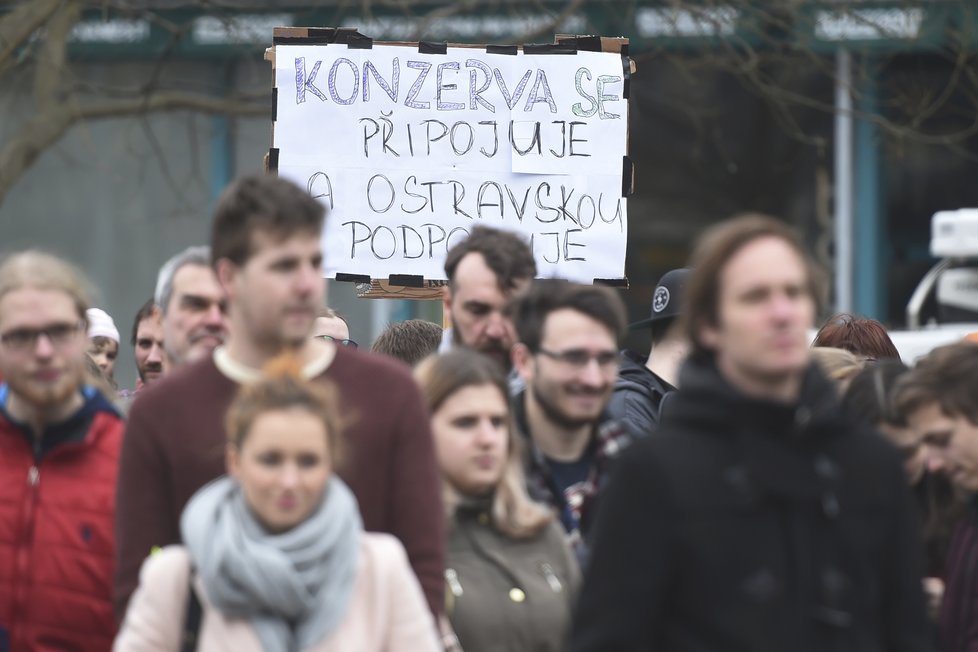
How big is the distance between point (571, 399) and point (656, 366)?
5.44 feet

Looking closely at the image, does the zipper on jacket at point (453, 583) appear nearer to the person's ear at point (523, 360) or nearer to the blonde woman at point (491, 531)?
the blonde woman at point (491, 531)

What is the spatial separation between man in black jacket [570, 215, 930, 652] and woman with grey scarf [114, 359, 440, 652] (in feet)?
1.62

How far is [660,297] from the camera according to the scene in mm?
6387

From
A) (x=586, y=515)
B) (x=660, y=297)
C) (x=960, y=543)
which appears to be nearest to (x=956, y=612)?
(x=960, y=543)

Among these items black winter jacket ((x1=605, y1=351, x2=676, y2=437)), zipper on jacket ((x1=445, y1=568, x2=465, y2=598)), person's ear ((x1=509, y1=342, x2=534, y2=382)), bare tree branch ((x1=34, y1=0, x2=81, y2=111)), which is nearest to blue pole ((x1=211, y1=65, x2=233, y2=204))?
bare tree branch ((x1=34, y1=0, x2=81, y2=111))

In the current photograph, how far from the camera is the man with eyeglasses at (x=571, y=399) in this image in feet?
15.1

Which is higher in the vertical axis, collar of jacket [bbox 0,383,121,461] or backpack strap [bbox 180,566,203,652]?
collar of jacket [bbox 0,383,121,461]

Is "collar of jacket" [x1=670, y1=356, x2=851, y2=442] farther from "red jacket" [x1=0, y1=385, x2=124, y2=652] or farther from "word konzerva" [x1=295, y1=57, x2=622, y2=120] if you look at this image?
"word konzerva" [x1=295, y1=57, x2=622, y2=120]

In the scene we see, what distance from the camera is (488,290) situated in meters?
5.23

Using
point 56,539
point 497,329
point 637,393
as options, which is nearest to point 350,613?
point 56,539

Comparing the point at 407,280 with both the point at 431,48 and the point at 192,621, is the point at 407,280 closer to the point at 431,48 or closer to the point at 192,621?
the point at 431,48

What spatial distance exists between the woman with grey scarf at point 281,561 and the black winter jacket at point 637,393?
191 centimetres

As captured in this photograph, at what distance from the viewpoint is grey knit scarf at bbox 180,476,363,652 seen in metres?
3.47

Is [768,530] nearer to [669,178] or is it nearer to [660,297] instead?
[660,297]
